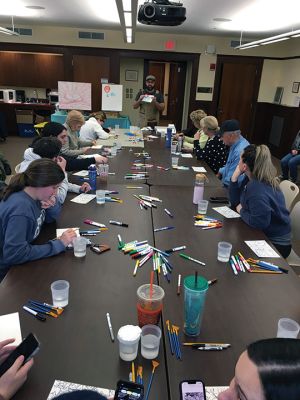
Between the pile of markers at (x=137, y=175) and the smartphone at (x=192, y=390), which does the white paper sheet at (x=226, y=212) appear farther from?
the smartphone at (x=192, y=390)

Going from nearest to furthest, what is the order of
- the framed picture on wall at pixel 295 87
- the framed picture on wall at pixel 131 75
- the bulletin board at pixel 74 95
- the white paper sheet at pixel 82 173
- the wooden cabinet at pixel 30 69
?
1. the white paper sheet at pixel 82 173
2. the bulletin board at pixel 74 95
3. the framed picture on wall at pixel 295 87
4. the wooden cabinet at pixel 30 69
5. the framed picture on wall at pixel 131 75

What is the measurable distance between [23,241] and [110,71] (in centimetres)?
751

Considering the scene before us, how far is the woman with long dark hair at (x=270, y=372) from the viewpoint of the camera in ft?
2.18

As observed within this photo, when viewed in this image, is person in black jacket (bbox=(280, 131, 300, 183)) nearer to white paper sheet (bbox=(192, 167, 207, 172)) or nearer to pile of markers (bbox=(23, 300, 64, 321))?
white paper sheet (bbox=(192, 167, 207, 172))

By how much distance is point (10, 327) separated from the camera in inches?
47.1

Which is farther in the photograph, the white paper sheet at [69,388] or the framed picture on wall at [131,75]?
→ the framed picture on wall at [131,75]

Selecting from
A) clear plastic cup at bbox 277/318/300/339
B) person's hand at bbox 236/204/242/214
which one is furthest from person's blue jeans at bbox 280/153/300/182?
clear plastic cup at bbox 277/318/300/339

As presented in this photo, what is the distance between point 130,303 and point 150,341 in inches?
10.4

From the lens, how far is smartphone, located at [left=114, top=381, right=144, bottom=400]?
89cm

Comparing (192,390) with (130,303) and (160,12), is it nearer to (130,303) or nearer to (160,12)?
(130,303)

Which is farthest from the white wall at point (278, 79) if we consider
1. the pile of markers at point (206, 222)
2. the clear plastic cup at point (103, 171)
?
the pile of markers at point (206, 222)

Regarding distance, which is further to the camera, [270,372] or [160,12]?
[160,12]

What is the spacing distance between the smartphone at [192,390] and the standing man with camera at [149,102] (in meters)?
6.03

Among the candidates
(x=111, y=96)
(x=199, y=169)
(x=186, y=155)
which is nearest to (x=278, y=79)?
(x=111, y=96)
